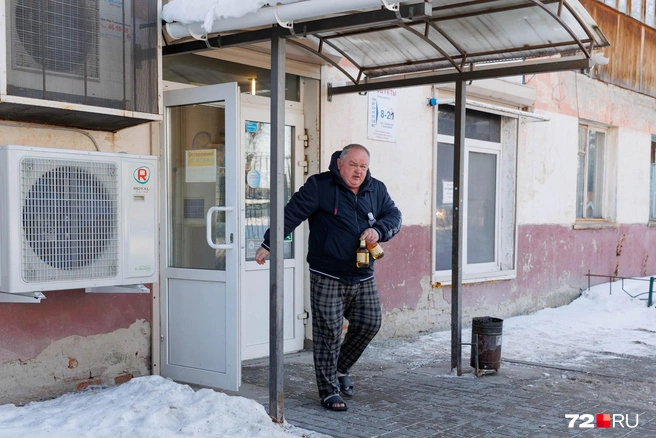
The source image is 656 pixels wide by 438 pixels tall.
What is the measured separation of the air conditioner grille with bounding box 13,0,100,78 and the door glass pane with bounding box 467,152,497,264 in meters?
5.68

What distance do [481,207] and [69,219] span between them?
239 inches

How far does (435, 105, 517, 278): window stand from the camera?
8.65 meters

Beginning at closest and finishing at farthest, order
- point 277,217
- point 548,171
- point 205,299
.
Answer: point 277,217, point 205,299, point 548,171

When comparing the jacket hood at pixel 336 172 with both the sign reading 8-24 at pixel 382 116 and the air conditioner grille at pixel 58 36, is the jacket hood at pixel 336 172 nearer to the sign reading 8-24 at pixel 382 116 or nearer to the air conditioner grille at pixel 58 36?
the air conditioner grille at pixel 58 36

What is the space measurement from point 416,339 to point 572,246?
161 inches

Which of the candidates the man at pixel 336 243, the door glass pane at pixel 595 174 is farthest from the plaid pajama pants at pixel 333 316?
the door glass pane at pixel 595 174

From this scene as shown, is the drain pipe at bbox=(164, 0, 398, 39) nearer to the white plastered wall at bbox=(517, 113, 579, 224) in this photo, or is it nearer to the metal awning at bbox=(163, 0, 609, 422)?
the metal awning at bbox=(163, 0, 609, 422)

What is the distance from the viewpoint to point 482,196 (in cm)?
945

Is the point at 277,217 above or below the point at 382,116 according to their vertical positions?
below

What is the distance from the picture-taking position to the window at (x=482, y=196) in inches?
340

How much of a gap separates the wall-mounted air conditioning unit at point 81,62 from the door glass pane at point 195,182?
57 cm

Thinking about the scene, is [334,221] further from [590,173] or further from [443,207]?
[590,173]

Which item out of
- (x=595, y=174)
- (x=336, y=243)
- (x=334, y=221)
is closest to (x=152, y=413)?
(x=336, y=243)

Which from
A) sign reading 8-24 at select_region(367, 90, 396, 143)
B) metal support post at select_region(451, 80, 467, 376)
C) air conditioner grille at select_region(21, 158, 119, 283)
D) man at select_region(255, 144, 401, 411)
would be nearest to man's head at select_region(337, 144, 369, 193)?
man at select_region(255, 144, 401, 411)
